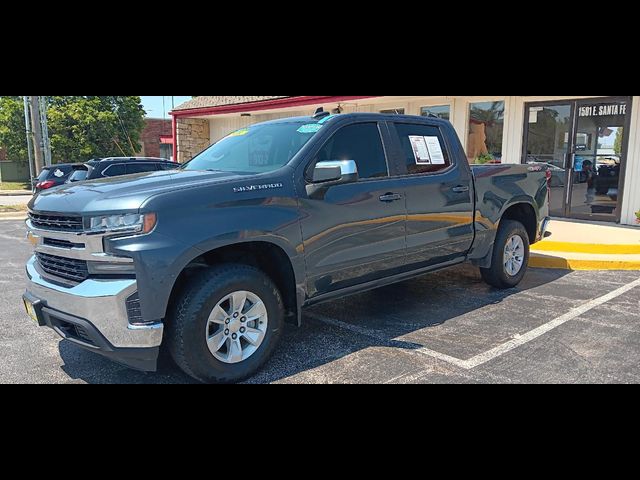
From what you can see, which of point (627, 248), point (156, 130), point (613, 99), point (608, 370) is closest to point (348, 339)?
point (608, 370)

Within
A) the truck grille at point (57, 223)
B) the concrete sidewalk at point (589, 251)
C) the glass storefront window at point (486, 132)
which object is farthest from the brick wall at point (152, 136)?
the truck grille at point (57, 223)

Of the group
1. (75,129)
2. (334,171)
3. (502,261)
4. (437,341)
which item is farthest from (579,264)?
(75,129)

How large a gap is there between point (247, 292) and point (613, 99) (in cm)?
991

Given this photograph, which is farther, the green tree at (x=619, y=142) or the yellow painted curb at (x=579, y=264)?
the green tree at (x=619, y=142)

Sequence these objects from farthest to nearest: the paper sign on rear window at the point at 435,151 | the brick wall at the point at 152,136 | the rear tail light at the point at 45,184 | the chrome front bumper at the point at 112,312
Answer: the brick wall at the point at 152,136 → the rear tail light at the point at 45,184 → the paper sign on rear window at the point at 435,151 → the chrome front bumper at the point at 112,312

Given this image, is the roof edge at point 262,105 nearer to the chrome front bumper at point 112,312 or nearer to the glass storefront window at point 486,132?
the glass storefront window at point 486,132

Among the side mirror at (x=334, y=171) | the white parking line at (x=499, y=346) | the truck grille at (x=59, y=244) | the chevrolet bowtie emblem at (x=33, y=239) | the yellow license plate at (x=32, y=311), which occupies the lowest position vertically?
the white parking line at (x=499, y=346)

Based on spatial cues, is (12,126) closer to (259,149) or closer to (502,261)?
(259,149)

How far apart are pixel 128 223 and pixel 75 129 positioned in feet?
91.2

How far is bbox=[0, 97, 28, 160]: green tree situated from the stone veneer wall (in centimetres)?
1268

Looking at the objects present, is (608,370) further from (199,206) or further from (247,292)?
(199,206)

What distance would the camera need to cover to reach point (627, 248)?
7.96m

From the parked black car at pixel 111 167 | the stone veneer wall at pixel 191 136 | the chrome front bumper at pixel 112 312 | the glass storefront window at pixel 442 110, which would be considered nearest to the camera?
the chrome front bumper at pixel 112 312

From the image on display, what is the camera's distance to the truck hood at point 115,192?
3430 mm
